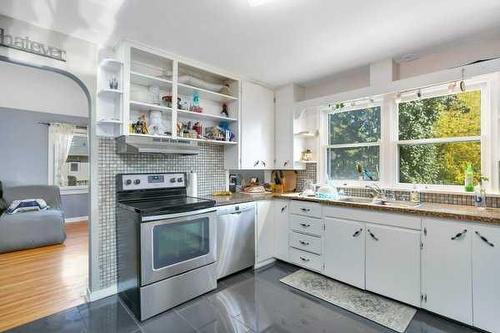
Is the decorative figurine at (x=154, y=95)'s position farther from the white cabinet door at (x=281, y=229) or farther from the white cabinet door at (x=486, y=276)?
the white cabinet door at (x=486, y=276)

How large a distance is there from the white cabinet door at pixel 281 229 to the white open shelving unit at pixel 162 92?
3.11 ft

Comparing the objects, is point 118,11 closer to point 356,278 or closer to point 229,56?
point 229,56

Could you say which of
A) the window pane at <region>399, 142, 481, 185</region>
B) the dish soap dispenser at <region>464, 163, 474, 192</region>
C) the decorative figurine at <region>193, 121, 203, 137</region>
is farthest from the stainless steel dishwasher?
the dish soap dispenser at <region>464, 163, 474, 192</region>

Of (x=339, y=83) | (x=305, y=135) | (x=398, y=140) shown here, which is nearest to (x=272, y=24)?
(x=339, y=83)

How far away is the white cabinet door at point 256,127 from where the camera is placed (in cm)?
327

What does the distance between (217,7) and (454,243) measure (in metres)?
2.50

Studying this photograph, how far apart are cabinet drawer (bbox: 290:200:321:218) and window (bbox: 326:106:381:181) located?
0.75 metres

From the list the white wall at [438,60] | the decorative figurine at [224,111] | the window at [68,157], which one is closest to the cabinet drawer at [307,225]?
the decorative figurine at [224,111]

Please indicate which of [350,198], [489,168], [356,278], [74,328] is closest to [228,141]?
[350,198]

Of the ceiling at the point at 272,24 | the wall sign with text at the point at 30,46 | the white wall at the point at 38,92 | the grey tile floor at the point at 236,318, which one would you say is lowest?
the grey tile floor at the point at 236,318

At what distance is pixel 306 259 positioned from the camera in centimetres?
288

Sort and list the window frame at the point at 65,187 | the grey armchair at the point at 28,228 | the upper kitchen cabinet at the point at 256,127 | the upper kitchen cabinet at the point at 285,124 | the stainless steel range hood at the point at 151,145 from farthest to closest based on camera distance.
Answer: the window frame at the point at 65,187
the grey armchair at the point at 28,228
the upper kitchen cabinet at the point at 285,124
the upper kitchen cabinet at the point at 256,127
the stainless steel range hood at the point at 151,145

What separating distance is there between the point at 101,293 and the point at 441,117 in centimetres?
373

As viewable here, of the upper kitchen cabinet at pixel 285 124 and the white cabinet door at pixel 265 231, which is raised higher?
the upper kitchen cabinet at pixel 285 124
